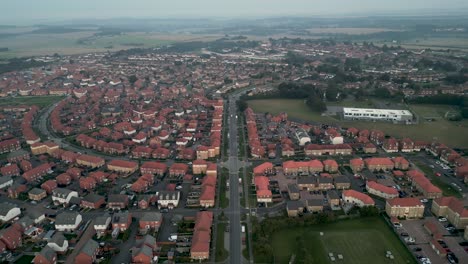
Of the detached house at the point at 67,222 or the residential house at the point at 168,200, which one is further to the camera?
the residential house at the point at 168,200

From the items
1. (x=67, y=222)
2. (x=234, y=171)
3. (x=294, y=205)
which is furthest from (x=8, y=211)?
(x=294, y=205)

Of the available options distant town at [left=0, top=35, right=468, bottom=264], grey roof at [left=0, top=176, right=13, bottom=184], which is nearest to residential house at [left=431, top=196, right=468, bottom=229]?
distant town at [left=0, top=35, right=468, bottom=264]

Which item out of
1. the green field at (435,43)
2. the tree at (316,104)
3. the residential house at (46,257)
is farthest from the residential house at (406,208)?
the green field at (435,43)

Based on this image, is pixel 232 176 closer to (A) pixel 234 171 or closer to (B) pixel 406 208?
(A) pixel 234 171

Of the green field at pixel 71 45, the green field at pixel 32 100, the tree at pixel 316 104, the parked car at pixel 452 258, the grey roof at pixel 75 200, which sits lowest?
the parked car at pixel 452 258

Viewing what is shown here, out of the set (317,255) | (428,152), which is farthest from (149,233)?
(428,152)

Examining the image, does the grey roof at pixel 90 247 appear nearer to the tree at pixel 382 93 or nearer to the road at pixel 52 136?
the road at pixel 52 136

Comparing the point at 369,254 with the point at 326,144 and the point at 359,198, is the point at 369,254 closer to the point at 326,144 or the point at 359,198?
the point at 359,198
